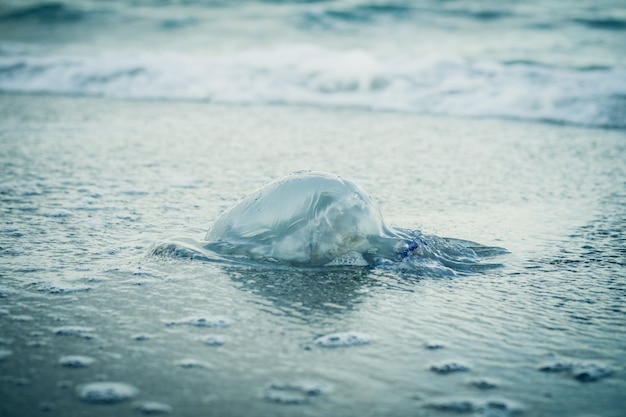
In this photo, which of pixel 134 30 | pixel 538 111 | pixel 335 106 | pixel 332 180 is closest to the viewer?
pixel 332 180

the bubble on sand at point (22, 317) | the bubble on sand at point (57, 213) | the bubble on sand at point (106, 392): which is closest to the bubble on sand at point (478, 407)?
the bubble on sand at point (106, 392)

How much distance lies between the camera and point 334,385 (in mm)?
1982

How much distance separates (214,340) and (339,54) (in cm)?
887

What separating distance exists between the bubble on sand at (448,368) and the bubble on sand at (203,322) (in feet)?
2.30

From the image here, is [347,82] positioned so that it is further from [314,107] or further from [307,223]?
[307,223]

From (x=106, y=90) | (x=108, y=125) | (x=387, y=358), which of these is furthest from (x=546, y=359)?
(x=106, y=90)

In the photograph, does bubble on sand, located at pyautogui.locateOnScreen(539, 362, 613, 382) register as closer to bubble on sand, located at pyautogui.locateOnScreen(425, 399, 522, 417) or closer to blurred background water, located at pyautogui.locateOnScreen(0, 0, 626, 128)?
bubble on sand, located at pyautogui.locateOnScreen(425, 399, 522, 417)

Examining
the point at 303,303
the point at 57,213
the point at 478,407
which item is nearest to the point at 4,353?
the point at 303,303

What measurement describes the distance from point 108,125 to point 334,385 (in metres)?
5.43

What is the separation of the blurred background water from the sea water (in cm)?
6

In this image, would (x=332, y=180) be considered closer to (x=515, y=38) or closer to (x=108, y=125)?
(x=108, y=125)

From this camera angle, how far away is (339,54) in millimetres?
10719

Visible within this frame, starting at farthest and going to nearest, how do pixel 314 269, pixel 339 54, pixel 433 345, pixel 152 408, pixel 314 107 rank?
pixel 339 54 → pixel 314 107 → pixel 314 269 → pixel 433 345 → pixel 152 408

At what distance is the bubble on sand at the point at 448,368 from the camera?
2.09 meters
